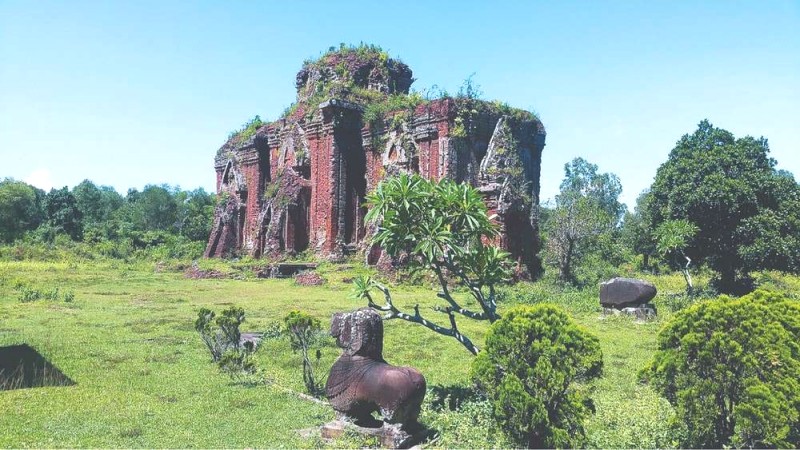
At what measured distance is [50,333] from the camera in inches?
517

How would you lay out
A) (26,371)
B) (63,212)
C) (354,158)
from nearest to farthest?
(26,371) → (354,158) → (63,212)

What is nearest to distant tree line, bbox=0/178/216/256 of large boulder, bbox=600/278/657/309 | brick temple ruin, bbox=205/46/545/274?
brick temple ruin, bbox=205/46/545/274

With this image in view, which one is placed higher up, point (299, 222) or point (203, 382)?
point (299, 222)

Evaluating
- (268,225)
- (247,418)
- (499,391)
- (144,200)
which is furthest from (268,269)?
(144,200)

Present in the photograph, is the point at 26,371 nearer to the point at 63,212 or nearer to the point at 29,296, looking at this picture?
the point at 29,296

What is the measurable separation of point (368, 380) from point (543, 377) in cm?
183

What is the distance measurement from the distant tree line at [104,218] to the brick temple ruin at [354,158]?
9.71m

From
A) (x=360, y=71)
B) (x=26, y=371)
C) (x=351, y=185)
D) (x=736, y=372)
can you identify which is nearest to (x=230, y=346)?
(x=26, y=371)

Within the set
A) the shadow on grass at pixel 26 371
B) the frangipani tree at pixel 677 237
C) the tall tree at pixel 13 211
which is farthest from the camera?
the tall tree at pixel 13 211

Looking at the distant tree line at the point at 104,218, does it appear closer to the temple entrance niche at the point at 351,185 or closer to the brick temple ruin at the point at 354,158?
the brick temple ruin at the point at 354,158

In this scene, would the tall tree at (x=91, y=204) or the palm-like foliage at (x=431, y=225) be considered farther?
the tall tree at (x=91, y=204)

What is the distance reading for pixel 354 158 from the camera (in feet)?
102

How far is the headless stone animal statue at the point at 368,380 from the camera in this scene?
6.38 meters

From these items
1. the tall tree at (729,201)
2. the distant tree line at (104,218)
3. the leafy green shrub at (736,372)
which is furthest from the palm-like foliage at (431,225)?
the distant tree line at (104,218)
